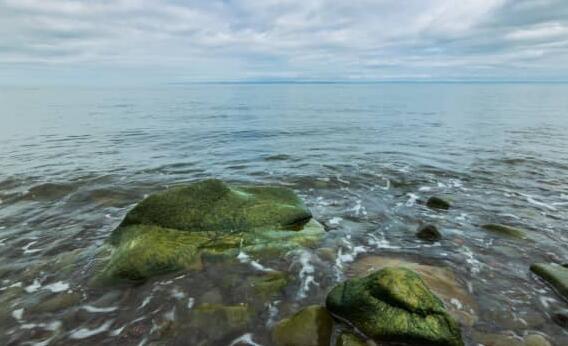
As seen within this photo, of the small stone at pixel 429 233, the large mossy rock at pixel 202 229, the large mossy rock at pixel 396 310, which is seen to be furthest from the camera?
the small stone at pixel 429 233

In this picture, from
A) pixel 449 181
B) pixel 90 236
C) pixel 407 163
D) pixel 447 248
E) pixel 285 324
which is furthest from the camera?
pixel 407 163

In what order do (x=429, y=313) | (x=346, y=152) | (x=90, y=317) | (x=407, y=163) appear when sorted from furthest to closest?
(x=346, y=152)
(x=407, y=163)
(x=90, y=317)
(x=429, y=313)

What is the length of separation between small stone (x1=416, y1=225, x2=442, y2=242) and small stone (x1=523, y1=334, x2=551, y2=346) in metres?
4.17

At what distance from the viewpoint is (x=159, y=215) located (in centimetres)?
1048

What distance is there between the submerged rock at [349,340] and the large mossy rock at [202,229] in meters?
3.56

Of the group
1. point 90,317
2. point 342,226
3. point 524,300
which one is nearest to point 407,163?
point 342,226

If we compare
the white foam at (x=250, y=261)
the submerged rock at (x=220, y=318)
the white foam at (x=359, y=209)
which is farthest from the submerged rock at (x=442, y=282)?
the white foam at (x=359, y=209)

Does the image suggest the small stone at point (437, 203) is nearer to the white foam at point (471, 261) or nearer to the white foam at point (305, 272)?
the white foam at point (471, 261)

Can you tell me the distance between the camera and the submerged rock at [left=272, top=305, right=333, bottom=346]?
628 centimetres

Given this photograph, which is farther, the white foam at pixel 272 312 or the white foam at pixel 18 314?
the white foam at pixel 18 314

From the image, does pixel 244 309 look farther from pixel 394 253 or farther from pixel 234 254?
pixel 394 253

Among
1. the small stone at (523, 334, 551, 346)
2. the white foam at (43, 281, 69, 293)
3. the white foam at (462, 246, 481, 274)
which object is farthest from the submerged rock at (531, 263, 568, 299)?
the white foam at (43, 281, 69, 293)

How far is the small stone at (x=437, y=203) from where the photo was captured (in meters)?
13.2

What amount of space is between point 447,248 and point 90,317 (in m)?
8.62
